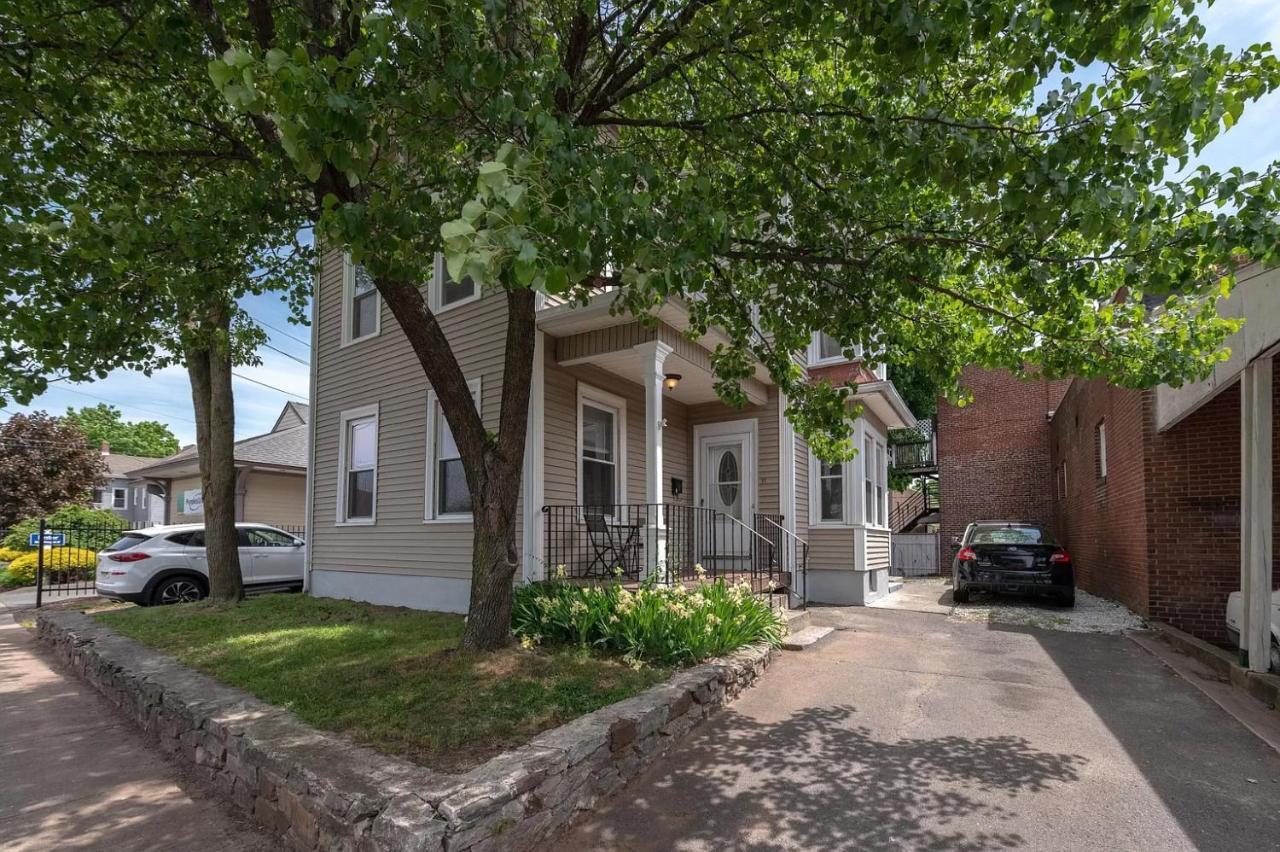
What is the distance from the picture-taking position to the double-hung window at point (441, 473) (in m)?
8.84

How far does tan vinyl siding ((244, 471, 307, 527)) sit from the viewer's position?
56.6 feet

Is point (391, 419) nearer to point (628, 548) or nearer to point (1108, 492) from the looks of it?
point (628, 548)

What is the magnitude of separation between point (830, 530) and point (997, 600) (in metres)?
3.00

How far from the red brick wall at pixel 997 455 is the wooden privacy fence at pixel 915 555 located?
2.49 feet

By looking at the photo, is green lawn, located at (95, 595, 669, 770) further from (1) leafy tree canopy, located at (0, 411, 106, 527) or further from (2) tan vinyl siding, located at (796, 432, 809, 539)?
(1) leafy tree canopy, located at (0, 411, 106, 527)

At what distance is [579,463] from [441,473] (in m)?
1.89

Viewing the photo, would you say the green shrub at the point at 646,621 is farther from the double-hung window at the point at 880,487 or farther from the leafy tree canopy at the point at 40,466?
the leafy tree canopy at the point at 40,466

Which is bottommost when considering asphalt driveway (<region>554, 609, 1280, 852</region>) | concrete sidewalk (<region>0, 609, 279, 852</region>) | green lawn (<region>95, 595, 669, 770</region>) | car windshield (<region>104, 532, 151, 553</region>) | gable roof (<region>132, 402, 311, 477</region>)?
concrete sidewalk (<region>0, 609, 279, 852</region>)

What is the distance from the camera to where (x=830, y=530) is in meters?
11.1

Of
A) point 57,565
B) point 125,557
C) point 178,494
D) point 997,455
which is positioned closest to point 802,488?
point 997,455

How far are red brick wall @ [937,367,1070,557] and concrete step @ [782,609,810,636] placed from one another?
34.3 ft

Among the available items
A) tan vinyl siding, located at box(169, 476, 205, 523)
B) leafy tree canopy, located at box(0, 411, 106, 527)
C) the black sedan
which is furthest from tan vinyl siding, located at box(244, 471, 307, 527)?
the black sedan

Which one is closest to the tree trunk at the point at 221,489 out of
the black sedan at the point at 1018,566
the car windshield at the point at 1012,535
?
the black sedan at the point at 1018,566

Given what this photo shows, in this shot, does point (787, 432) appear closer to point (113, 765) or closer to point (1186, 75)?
point (1186, 75)
